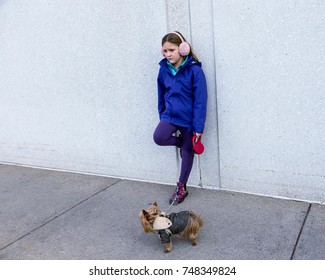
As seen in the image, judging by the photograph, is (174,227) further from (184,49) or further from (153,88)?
(153,88)

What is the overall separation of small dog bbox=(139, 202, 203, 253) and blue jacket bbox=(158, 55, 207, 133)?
3.18 ft

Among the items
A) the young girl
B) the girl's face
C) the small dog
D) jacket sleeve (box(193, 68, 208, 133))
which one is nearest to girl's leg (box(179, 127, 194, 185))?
the young girl

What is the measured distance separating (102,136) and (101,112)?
0.96 feet

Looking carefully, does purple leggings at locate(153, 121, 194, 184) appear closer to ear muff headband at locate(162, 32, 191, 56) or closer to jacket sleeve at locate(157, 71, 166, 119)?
jacket sleeve at locate(157, 71, 166, 119)

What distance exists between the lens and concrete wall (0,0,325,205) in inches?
138

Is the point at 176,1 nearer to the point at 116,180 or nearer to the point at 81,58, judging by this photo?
the point at 81,58

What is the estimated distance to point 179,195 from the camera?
391 centimetres

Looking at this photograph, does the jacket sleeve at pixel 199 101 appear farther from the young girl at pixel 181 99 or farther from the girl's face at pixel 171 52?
the girl's face at pixel 171 52

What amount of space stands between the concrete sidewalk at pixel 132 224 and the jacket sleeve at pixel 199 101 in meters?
0.79

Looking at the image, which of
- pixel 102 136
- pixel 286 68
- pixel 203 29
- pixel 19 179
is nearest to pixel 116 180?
pixel 102 136

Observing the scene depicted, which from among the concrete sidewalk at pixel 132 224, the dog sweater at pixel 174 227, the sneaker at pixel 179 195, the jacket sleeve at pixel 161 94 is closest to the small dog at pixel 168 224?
the dog sweater at pixel 174 227

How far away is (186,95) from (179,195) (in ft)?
3.24

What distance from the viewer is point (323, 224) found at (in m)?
3.25

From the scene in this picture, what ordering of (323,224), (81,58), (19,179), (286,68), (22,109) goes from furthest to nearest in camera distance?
(22,109) < (19,179) < (81,58) < (286,68) < (323,224)
